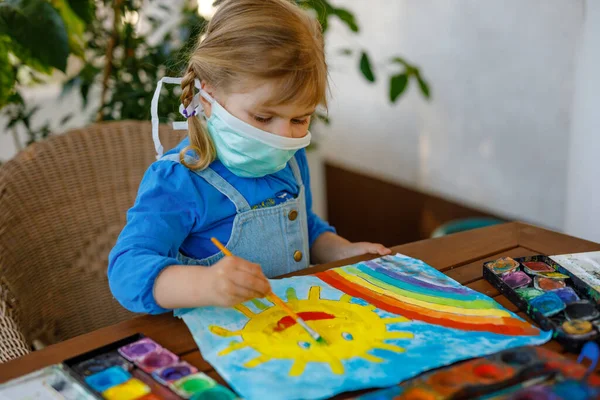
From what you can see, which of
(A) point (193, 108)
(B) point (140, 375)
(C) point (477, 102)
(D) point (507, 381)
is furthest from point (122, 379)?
(C) point (477, 102)

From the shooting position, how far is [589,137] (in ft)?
5.24

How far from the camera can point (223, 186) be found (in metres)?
1.08

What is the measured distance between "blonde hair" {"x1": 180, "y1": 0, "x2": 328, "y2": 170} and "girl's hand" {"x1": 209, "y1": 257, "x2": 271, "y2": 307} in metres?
0.28

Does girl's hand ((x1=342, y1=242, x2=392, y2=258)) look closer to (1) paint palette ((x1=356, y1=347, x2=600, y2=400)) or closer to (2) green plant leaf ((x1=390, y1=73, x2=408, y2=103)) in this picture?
(1) paint palette ((x1=356, y1=347, x2=600, y2=400))

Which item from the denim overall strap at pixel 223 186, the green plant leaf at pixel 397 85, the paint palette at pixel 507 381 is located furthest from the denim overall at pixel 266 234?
the green plant leaf at pixel 397 85

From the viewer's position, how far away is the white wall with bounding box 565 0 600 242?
1557 mm

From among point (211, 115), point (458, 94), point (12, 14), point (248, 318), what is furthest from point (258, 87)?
point (458, 94)

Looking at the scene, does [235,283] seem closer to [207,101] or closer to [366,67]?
[207,101]

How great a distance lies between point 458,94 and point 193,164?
5.40ft

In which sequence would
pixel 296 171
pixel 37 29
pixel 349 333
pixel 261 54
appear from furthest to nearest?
pixel 37 29 → pixel 296 171 → pixel 261 54 → pixel 349 333

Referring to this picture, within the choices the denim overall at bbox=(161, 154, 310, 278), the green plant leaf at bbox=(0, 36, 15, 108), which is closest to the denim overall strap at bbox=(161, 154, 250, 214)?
the denim overall at bbox=(161, 154, 310, 278)

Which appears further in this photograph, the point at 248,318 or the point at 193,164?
the point at 193,164

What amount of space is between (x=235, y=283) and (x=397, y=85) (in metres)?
1.24

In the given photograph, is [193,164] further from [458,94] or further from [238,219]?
[458,94]
